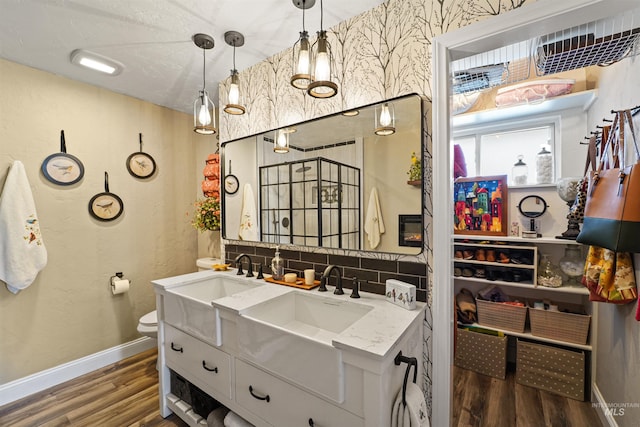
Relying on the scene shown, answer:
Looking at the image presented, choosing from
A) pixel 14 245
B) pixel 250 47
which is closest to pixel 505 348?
pixel 250 47

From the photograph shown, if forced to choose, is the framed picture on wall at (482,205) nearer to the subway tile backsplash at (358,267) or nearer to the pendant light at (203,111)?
the subway tile backsplash at (358,267)

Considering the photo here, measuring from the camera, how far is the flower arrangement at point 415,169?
1.35 metres

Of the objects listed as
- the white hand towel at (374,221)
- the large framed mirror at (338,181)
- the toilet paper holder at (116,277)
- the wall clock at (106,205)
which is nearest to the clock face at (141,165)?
the wall clock at (106,205)

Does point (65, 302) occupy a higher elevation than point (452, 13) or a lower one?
lower

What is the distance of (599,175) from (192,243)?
11.2ft

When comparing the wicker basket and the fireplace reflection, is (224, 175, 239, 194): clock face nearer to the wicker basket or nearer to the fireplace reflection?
the fireplace reflection

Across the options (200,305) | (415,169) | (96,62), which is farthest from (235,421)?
(96,62)

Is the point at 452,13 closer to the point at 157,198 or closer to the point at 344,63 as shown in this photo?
the point at 344,63

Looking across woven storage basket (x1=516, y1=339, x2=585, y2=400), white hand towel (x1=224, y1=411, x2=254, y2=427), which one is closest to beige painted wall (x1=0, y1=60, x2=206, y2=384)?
white hand towel (x1=224, y1=411, x2=254, y2=427)

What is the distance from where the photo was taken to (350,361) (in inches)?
36.9

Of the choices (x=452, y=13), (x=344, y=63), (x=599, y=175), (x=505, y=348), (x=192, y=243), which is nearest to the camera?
(x=452, y=13)

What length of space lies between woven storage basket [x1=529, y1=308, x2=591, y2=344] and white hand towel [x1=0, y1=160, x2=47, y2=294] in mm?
3795

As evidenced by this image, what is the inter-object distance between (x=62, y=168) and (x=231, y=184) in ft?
4.45

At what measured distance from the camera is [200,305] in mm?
1429
